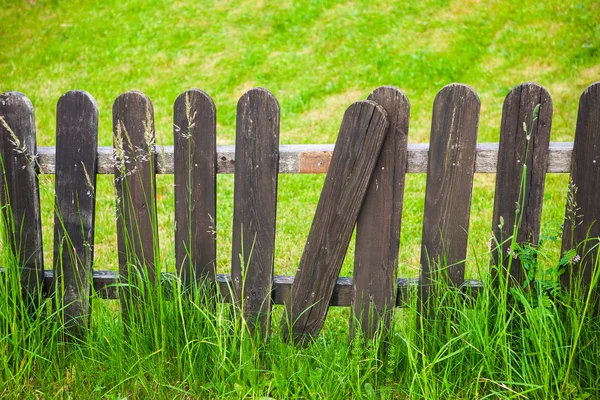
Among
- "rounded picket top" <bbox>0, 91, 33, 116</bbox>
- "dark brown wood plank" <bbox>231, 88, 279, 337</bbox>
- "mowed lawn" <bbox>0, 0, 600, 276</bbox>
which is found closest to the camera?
"dark brown wood plank" <bbox>231, 88, 279, 337</bbox>

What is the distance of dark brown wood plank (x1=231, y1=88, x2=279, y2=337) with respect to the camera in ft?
9.08

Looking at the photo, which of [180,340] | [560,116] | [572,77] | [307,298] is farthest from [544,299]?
[572,77]

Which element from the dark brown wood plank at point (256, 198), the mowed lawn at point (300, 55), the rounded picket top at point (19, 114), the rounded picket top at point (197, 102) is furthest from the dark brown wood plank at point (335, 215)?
the mowed lawn at point (300, 55)

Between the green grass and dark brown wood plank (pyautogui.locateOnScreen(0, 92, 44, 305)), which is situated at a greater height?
the green grass

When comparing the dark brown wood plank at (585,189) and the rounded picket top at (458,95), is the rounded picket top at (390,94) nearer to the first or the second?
the rounded picket top at (458,95)

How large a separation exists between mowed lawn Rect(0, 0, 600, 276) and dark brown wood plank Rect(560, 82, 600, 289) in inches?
134

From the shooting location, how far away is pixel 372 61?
9414 millimetres

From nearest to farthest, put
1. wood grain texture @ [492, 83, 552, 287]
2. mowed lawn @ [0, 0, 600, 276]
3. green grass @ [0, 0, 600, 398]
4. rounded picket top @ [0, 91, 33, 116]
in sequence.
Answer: wood grain texture @ [492, 83, 552, 287] → rounded picket top @ [0, 91, 33, 116] → green grass @ [0, 0, 600, 398] → mowed lawn @ [0, 0, 600, 276]

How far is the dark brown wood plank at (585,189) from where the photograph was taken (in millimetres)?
2693

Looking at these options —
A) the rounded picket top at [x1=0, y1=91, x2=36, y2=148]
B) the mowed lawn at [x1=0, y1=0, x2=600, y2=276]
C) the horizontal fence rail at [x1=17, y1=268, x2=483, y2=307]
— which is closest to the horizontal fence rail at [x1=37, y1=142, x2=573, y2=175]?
the rounded picket top at [x1=0, y1=91, x2=36, y2=148]

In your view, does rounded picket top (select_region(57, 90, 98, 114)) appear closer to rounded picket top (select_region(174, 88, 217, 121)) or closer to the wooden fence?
the wooden fence

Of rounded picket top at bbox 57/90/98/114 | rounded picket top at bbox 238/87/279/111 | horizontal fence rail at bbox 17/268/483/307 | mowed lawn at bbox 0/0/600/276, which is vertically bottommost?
horizontal fence rail at bbox 17/268/483/307

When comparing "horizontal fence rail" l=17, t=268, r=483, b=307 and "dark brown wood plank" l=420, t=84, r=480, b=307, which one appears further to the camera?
"horizontal fence rail" l=17, t=268, r=483, b=307

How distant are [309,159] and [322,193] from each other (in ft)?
0.54
